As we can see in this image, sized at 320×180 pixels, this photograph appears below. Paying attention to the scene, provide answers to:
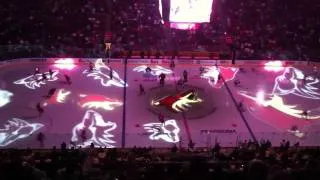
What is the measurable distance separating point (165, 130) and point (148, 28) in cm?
1207

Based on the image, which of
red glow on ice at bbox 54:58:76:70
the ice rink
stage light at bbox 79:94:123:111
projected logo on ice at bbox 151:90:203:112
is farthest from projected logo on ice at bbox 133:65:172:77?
stage light at bbox 79:94:123:111

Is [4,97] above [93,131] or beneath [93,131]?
above

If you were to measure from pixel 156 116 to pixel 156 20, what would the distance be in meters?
11.7


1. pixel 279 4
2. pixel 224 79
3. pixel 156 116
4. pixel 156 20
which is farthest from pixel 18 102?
pixel 279 4

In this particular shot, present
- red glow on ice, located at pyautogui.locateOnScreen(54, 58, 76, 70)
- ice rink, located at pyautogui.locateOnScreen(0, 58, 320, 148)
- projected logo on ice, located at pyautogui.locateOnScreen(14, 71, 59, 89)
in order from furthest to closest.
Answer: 1. red glow on ice, located at pyautogui.locateOnScreen(54, 58, 76, 70)
2. projected logo on ice, located at pyautogui.locateOnScreen(14, 71, 59, 89)
3. ice rink, located at pyautogui.locateOnScreen(0, 58, 320, 148)

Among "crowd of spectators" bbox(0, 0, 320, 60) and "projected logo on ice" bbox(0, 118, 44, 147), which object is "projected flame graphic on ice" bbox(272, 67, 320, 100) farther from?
"projected logo on ice" bbox(0, 118, 44, 147)

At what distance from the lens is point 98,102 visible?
23922 mm

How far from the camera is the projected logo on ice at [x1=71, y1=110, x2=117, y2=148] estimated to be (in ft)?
65.8

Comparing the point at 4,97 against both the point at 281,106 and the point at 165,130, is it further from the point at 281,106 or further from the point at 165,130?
the point at 281,106

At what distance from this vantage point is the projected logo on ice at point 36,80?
2552cm

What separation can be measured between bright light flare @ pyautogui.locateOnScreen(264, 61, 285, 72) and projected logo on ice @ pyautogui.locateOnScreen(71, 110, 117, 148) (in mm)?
→ 11179

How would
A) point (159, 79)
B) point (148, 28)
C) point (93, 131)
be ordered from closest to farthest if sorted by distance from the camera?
point (93, 131) → point (159, 79) → point (148, 28)

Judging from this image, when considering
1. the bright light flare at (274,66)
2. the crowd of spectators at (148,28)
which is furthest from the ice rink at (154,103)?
the crowd of spectators at (148,28)

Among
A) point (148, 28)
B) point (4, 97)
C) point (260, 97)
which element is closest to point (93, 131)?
point (4, 97)
